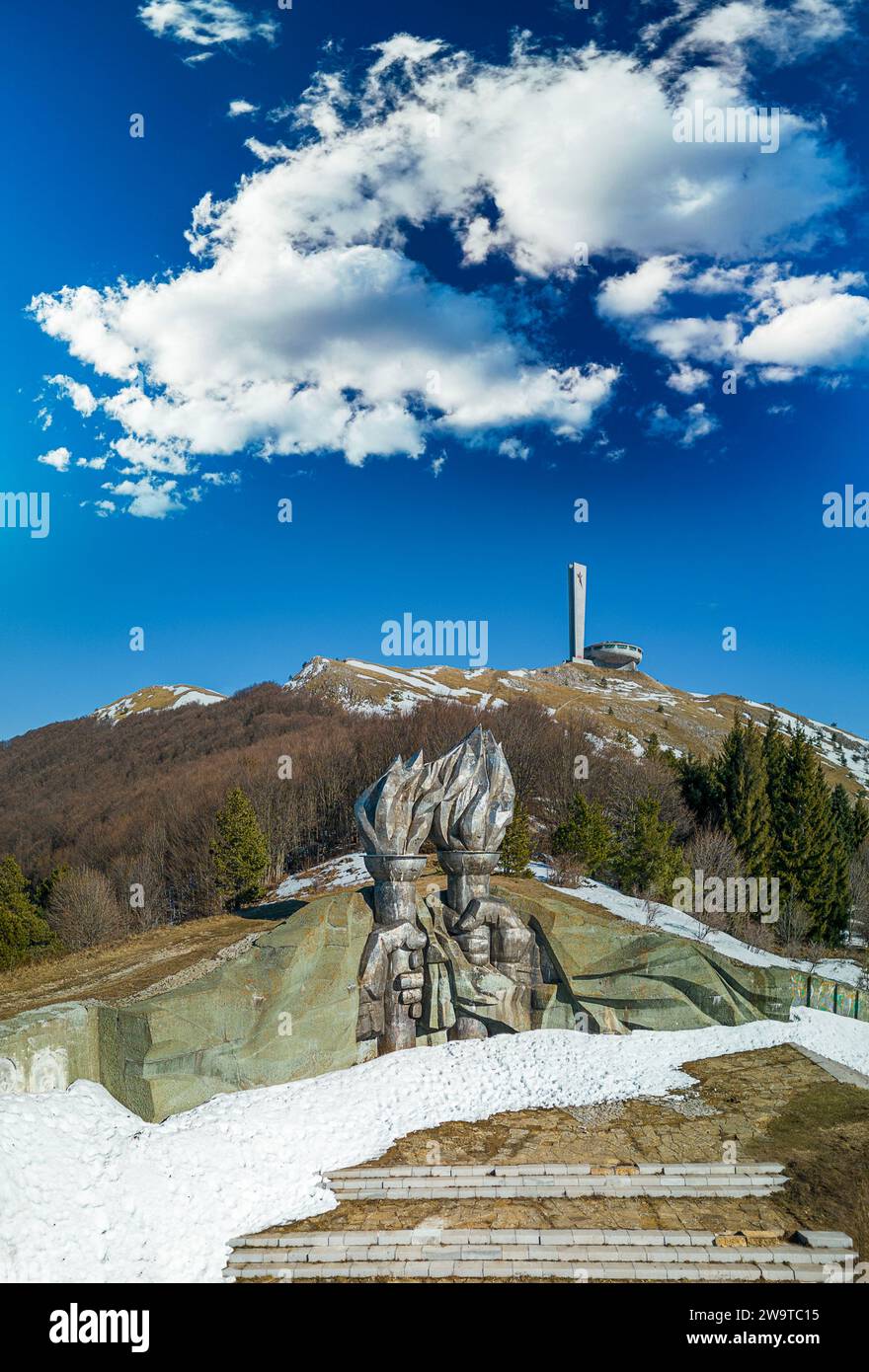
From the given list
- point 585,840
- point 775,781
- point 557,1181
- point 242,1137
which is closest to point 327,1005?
point 242,1137

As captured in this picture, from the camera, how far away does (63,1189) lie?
26.7ft

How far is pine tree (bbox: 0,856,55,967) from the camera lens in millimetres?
24094

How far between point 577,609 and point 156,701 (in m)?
61.3

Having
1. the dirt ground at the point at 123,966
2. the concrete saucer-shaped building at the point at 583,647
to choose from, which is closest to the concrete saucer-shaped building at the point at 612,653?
the concrete saucer-shaped building at the point at 583,647

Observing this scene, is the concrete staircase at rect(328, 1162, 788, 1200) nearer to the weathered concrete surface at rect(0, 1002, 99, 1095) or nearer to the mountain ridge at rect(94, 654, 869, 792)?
the weathered concrete surface at rect(0, 1002, 99, 1095)

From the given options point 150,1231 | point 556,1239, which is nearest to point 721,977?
point 556,1239

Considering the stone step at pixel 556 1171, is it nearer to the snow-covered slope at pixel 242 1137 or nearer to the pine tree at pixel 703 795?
the snow-covered slope at pixel 242 1137

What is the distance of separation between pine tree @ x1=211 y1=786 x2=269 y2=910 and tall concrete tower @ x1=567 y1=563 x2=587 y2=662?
88.0 meters

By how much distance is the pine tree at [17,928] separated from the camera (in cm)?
2409

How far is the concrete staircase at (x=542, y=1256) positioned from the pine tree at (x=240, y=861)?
912 inches

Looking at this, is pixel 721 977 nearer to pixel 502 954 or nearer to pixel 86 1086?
pixel 502 954

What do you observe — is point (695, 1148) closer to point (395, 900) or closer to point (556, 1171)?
point (556, 1171)

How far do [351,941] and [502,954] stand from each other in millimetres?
2774

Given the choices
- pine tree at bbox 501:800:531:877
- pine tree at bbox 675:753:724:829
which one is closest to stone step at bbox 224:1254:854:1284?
pine tree at bbox 501:800:531:877
